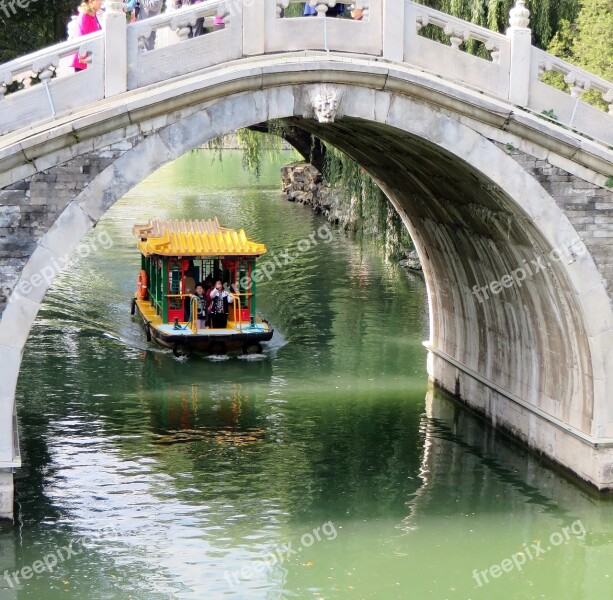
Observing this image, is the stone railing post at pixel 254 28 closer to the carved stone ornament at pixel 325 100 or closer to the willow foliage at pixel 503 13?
the carved stone ornament at pixel 325 100

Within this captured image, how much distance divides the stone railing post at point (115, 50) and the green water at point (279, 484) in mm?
4582

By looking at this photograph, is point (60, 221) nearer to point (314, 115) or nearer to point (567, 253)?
point (314, 115)

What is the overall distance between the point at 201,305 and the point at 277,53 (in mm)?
9138

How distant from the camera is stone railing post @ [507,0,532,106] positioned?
13.0 meters

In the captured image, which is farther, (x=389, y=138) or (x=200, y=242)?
(x=200, y=242)

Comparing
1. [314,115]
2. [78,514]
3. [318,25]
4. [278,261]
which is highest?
[318,25]

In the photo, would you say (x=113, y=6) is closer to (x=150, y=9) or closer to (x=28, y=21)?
(x=150, y=9)

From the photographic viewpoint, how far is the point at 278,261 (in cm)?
3061

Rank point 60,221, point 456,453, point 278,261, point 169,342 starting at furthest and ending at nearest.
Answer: point 278,261 < point 169,342 < point 456,453 < point 60,221

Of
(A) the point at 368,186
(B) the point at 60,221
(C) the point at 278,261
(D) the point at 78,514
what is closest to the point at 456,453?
(D) the point at 78,514

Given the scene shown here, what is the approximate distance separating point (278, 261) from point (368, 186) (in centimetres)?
745

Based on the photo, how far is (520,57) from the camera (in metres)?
13.1

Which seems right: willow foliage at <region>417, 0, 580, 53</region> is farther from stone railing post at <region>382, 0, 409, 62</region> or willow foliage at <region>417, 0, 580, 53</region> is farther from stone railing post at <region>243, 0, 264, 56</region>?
stone railing post at <region>243, 0, 264, 56</region>

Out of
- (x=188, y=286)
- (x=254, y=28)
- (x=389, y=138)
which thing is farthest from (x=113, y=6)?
(x=188, y=286)
